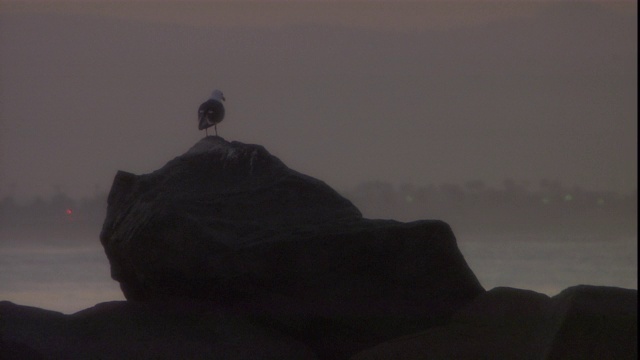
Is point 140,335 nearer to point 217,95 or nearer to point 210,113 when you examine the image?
point 210,113

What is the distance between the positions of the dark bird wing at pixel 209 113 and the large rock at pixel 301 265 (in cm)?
234

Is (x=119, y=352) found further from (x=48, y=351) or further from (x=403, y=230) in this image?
(x=403, y=230)

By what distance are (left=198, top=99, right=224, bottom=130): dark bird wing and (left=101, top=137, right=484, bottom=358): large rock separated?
2.34 metres

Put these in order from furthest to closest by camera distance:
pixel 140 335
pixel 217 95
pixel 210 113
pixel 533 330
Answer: pixel 217 95, pixel 210 113, pixel 140 335, pixel 533 330

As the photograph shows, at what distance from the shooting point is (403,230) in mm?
6570

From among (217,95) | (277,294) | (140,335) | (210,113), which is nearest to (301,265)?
(277,294)

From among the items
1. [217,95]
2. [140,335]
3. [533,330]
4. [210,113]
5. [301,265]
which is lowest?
[533,330]

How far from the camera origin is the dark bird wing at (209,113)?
906 cm

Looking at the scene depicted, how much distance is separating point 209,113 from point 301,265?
323cm

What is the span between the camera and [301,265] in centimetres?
643

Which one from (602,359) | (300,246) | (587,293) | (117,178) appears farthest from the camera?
(117,178)

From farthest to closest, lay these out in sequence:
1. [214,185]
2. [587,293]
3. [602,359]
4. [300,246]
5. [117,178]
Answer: [117,178] < [214,185] < [300,246] < [587,293] < [602,359]

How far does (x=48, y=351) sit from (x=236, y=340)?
4.87 ft

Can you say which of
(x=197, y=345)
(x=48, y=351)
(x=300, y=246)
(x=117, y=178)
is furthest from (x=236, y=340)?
(x=117, y=178)
